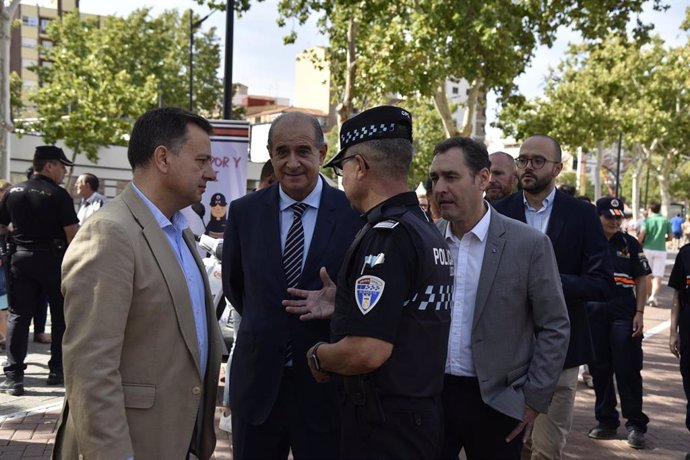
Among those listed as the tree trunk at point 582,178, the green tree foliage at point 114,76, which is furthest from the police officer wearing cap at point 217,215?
the tree trunk at point 582,178

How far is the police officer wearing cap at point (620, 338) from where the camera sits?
6.95m

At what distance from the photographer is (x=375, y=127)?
292cm

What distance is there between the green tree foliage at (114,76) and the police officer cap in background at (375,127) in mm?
34752

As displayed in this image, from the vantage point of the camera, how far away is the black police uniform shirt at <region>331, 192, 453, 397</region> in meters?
2.65

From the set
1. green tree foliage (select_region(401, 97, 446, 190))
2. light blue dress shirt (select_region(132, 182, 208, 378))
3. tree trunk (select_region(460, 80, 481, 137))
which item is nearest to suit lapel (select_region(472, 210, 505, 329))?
light blue dress shirt (select_region(132, 182, 208, 378))

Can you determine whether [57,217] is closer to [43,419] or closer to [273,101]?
[43,419]

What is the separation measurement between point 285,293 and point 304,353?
0.92ft

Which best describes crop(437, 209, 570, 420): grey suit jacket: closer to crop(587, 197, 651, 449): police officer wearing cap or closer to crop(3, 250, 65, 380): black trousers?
crop(587, 197, 651, 449): police officer wearing cap

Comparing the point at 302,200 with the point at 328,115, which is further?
the point at 328,115

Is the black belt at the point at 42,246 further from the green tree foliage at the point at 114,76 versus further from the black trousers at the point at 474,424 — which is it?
the green tree foliage at the point at 114,76

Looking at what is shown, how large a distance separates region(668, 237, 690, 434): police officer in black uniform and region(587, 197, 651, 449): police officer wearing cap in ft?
1.68

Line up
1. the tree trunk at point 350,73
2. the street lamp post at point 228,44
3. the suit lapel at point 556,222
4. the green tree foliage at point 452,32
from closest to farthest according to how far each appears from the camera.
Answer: the suit lapel at point 556,222 → the street lamp post at point 228,44 → the green tree foliage at point 452,32 → the tree trunk at point 350,73

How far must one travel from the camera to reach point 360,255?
2758 millimetres

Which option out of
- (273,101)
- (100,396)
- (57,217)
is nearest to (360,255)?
(100,396)
